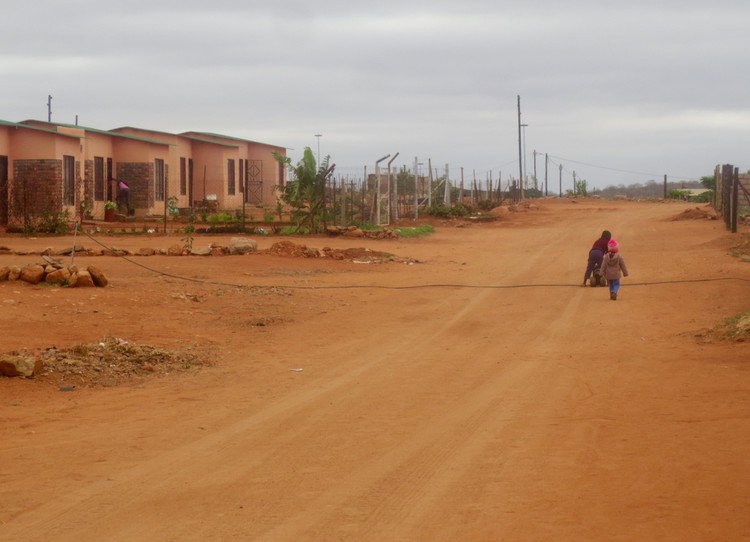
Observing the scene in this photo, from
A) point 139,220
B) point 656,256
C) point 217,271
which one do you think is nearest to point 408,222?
point 139,220

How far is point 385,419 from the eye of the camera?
26.1 ft

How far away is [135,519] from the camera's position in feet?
17.7

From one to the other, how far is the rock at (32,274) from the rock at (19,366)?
5.71 m

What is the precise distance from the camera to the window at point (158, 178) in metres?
41.0

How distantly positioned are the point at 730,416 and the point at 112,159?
35306 millimetres

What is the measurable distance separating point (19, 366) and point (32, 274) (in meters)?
5.95

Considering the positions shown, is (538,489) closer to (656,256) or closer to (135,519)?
(135,519)

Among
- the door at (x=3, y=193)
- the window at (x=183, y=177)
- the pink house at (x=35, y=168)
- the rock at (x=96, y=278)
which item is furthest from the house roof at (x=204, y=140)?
the rock at (x=96, y=278)

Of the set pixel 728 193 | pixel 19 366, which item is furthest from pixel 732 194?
pixel 19 366

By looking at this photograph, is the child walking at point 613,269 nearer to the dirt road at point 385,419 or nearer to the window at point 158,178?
the dirt road at point 385,419

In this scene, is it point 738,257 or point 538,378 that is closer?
point 538,378

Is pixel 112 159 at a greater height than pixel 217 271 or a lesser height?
greater

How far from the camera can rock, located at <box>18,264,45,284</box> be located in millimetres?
14898

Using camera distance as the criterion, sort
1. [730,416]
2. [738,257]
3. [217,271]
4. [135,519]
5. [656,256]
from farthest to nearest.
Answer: [656,256], [738,257], [217,271], [730,416], [135,519]
